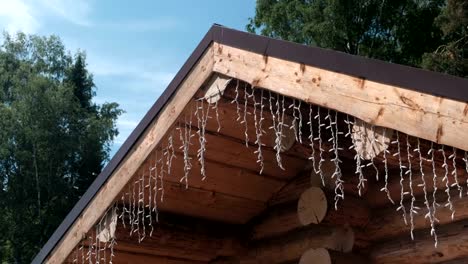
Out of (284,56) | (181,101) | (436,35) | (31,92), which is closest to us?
(284,56)

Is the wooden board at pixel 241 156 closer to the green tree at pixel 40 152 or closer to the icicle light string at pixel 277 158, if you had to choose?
the icicle light string at pixel 277 158

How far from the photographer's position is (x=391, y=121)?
9.56ft

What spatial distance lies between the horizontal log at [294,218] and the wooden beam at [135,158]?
1212mm

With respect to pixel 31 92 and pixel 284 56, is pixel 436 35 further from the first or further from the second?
pixel 284 56

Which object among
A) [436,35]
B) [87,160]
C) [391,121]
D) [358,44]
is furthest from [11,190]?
[391,121]

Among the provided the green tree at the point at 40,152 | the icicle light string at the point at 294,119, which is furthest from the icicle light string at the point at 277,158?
the green tree at the point at 40,152

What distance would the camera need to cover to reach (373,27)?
2569 cm

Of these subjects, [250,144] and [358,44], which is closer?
[250,144]

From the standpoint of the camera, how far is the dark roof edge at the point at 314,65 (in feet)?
8.88

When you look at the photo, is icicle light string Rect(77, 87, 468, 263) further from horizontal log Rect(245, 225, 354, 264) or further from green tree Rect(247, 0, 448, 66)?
green tree Rect(247, 0, 448, 66)

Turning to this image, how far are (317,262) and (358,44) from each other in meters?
21.8

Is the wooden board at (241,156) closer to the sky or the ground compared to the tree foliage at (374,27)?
closer to the ground

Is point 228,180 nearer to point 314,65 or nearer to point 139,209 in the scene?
point 139,209

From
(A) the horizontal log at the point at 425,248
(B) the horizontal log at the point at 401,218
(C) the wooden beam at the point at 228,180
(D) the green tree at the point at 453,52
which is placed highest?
(D) the green tree at the point at 453,52
